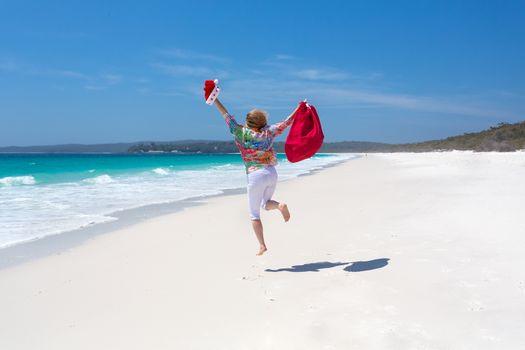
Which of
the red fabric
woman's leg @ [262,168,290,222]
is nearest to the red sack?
woman's leg @ [262,168,290,222]

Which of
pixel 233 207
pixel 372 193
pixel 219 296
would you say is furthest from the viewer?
pixel 372 193

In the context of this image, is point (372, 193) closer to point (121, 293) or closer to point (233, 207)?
point (233, 207)

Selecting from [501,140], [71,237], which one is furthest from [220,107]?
[501,140]

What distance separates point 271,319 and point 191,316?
2.06 ft

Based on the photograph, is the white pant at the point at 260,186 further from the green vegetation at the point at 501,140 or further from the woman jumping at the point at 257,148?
the green vegetation at the point at 501,140

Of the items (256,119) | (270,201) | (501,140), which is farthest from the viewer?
(501,140)

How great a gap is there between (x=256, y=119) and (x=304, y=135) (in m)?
0.65

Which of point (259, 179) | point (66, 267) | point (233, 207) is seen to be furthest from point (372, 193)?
point (66, 267)

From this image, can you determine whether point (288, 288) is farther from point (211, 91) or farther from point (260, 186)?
point (211, 91)

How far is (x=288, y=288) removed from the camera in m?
4.27

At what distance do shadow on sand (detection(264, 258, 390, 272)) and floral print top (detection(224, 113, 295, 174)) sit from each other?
3.75 ft

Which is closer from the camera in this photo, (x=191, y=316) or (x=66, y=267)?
(x=191, y=316)

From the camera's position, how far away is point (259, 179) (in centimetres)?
521

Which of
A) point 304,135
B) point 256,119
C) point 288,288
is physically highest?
point 256,119
